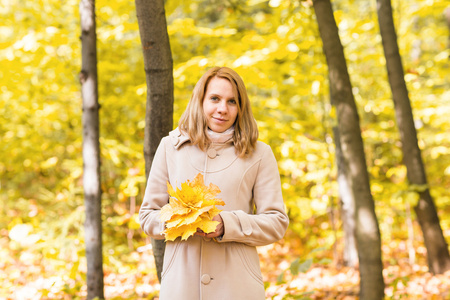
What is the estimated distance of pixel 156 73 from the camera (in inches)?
109

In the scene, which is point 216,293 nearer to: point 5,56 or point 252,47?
point 252,47

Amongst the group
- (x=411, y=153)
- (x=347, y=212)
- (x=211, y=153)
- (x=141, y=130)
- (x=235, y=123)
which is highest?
(x=141, y=130)

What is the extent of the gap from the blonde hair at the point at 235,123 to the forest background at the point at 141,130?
9.62 feet

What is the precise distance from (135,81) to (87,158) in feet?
9.86

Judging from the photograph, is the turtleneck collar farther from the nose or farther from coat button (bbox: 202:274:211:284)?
coat button (bbox: 202:274:211:284)

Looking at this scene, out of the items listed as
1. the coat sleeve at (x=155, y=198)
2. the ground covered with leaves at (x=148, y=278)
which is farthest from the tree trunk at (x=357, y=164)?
the coat sleeve at (x=155, y=198)

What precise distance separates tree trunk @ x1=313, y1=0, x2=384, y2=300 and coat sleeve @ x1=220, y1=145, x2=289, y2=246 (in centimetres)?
229

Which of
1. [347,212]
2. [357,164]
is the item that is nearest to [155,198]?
[357,164]

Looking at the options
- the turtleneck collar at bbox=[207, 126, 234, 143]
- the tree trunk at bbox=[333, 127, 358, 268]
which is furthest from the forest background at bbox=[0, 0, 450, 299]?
the turtleneck collar at bbox=[207, 126, 234, 143]

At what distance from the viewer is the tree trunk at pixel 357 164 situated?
4090mm

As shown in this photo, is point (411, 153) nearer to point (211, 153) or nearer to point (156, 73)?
point (156, 73)

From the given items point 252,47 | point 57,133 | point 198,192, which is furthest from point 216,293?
point 57,133

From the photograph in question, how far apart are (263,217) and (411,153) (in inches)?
194

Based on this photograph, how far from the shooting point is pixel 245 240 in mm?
1839
